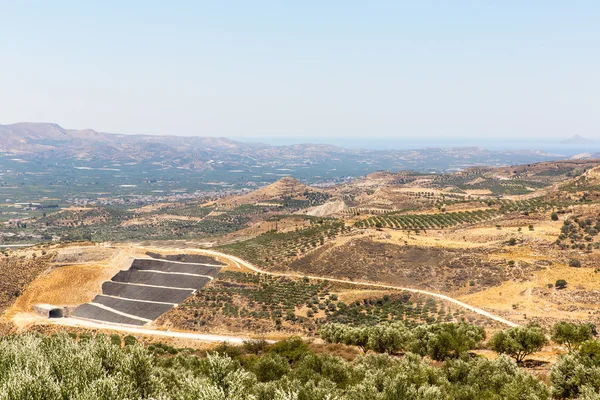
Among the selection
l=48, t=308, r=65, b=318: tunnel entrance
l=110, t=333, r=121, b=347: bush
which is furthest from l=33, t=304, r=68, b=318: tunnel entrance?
l=110, t=333, r=121, b=347: bush

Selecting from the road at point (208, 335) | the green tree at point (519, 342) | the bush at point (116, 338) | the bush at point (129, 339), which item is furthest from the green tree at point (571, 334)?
the bush at point (116, 338)

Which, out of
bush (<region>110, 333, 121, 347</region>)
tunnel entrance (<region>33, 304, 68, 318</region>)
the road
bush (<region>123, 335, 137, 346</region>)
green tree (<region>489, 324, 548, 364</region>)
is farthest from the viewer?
tunnel entrance (<region>33, 304, 68, 318</region>)

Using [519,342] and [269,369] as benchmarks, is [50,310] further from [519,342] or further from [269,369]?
[519,342]

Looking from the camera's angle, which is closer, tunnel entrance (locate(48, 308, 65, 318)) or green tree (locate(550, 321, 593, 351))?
green tree (locate(550, 321, 593, 351))

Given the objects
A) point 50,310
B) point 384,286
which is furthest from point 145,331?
point 384,286

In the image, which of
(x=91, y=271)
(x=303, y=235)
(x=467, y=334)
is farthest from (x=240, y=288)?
(x=467, y=334)

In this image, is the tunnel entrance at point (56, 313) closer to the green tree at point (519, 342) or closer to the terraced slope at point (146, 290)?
the terraced slope at point (146, 290)

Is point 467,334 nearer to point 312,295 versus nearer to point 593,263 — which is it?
point 312,295

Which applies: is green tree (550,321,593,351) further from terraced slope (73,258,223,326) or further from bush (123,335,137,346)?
terraced slope (73,258,223,326)
